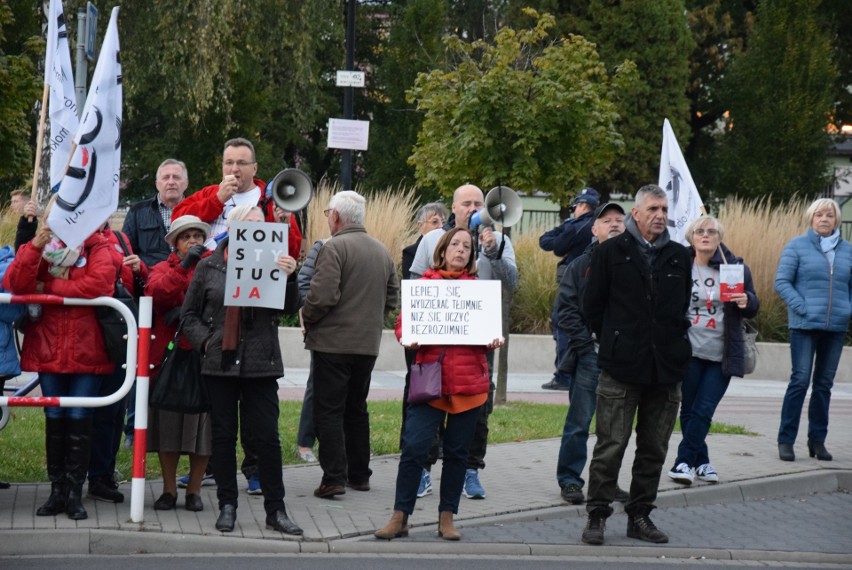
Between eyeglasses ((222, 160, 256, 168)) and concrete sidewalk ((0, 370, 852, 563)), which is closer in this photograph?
concrete sidewalk ((0, 370, 852, 563))

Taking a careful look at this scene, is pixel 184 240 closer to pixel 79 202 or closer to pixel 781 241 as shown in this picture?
pixel 79 202

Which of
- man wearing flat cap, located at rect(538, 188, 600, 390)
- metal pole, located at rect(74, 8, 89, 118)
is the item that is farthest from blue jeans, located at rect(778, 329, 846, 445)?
metal pole, located at rect(74, 8, 89, 118)

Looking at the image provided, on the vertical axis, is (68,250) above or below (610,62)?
below

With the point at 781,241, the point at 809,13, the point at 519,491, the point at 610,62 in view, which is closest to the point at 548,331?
the point at 781,241

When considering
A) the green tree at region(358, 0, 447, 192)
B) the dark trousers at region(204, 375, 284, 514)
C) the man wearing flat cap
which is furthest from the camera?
the green tree at region(358, 0, 447, 192)

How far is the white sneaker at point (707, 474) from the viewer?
9.30m

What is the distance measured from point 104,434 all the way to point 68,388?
0.53 meters

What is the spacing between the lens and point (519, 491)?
8836 mm

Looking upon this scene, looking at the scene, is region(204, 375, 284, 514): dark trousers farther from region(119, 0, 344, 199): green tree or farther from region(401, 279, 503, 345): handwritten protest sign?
region(119, 0, 344, 199): green tree

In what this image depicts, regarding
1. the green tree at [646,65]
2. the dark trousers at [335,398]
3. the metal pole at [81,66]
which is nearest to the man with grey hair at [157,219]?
the dark trousers at [335,398]

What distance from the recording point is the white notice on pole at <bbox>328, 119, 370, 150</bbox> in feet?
60.6

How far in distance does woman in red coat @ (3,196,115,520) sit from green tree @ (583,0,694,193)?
27.8 m

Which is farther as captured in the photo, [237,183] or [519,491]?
[519,491]

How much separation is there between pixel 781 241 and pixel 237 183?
1313 centimetres
